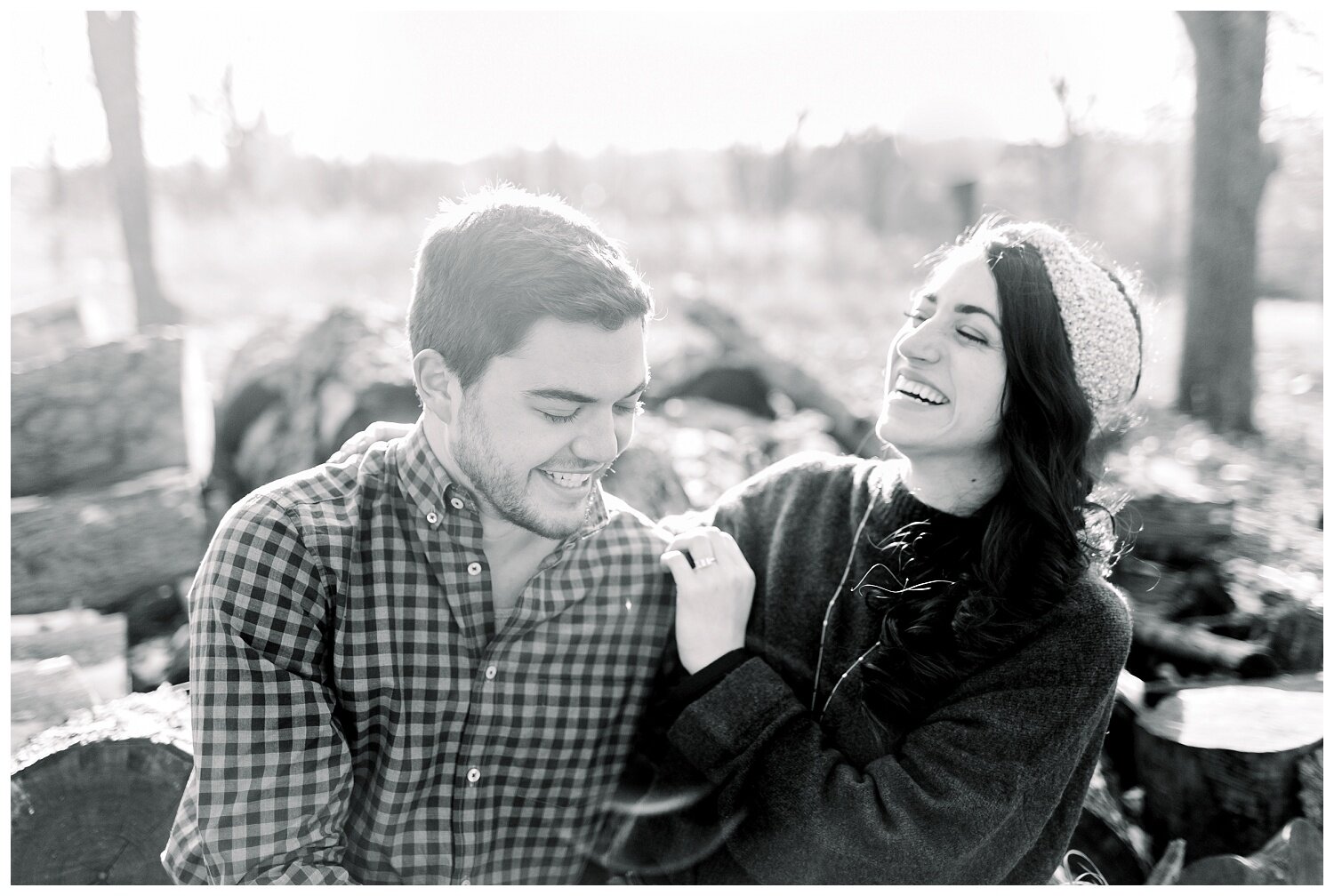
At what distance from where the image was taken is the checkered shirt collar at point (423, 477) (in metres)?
2.17

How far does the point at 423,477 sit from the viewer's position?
7.15ft

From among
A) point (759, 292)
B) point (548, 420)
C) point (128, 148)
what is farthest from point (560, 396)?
point (759, 292)

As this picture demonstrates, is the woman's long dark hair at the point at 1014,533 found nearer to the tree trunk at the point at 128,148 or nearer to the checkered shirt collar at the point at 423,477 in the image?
the checkered shirt collar at the point at 423,477

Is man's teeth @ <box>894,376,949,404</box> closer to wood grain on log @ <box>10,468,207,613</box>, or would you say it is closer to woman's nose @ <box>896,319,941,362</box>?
woman's nose @ <box>896,319,941,362</box>

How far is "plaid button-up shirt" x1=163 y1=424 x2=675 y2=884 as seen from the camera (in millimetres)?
1962

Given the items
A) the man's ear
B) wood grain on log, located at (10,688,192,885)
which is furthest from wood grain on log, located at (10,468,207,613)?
the man's ear

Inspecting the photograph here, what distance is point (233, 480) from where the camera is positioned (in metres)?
5.12

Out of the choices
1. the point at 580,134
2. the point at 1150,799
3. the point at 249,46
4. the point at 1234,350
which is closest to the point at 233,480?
the point at 249,46

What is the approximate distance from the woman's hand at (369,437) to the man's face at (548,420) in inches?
11.7

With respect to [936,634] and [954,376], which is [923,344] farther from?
[936,634]

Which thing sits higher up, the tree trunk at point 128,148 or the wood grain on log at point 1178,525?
the tree trunk at point 128,148

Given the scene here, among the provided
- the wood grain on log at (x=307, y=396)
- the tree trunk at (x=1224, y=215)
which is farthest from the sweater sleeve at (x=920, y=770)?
the tree trunk at (x=1224, y=215)

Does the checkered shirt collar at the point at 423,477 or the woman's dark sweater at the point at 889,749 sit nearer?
the woman's dark sweater at the point at 889,749

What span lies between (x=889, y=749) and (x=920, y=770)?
14cm
